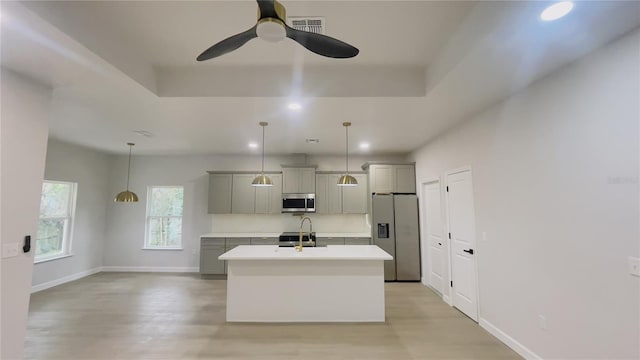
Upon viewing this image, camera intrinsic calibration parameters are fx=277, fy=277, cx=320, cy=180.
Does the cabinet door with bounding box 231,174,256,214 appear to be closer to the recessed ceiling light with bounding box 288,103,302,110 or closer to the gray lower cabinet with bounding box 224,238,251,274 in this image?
the gray lower cabinet with bounding box 224,238,251,274

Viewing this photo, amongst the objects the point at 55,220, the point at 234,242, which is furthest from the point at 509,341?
the point at 55,220

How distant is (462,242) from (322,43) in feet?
11.5

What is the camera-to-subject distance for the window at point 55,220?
5172 millimetres

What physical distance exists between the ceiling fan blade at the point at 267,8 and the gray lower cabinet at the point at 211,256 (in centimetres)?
530

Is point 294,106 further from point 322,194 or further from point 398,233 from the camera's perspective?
point 398,233

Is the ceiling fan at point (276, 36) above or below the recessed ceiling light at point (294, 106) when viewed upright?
below

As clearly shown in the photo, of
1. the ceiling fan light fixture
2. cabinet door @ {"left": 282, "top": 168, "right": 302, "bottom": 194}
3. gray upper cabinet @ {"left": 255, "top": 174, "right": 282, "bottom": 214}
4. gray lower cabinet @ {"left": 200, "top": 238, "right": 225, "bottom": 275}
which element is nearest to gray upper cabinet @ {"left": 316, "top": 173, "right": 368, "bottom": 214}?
cabinet door @ {"left": 282, "top": 168, "right": 302, "bottom": 194}

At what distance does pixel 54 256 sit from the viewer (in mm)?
5289

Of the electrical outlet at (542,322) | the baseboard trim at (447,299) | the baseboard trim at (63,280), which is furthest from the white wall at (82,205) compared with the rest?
the electrical outlet at (542,322)

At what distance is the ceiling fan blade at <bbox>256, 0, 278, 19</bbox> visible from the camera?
1.24m

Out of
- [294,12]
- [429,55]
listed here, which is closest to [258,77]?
[294,12]

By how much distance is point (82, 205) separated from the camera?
5875 mm

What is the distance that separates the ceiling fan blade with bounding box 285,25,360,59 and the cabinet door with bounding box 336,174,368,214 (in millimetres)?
4658

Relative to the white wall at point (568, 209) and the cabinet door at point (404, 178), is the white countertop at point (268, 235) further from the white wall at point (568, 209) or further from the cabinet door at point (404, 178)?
the white wall at point (568, 209)
